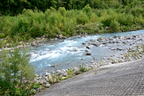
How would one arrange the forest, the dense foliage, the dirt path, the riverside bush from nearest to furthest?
1. the dirt path
2. the forest
3. the riverside bush
4. the dense foliage

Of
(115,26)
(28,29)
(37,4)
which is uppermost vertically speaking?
(37,4)

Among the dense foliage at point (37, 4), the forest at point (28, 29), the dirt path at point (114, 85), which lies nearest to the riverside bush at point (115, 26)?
the forest at point (28, 29)

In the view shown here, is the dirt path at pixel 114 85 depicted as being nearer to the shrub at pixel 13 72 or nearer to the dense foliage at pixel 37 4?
the shrub at pixel 13 72

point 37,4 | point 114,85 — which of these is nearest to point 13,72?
point 114,85

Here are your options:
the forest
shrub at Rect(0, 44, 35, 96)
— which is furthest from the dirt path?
the forest

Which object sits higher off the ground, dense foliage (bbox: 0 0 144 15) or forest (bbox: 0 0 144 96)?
dense foliage (bbox: 0 0 144 15)

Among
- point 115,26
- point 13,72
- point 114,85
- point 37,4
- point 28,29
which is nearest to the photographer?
point 114,85

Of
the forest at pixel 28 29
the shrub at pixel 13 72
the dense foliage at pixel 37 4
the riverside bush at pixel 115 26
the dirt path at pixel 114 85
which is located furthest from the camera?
the dense foliage at pixel 37 4

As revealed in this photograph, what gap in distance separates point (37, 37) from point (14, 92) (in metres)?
12.6

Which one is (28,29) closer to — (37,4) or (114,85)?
(114,85)

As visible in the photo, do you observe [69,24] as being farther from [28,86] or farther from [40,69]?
[28,86]

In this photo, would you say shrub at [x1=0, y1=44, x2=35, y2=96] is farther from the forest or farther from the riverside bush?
the riverside bush

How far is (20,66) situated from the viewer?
474 centimetres

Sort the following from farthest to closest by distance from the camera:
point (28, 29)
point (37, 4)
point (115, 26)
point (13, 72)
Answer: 1. point (37, 4)
2. point (115, 26)
3. point (28, 29)
4. point (13, 72)
